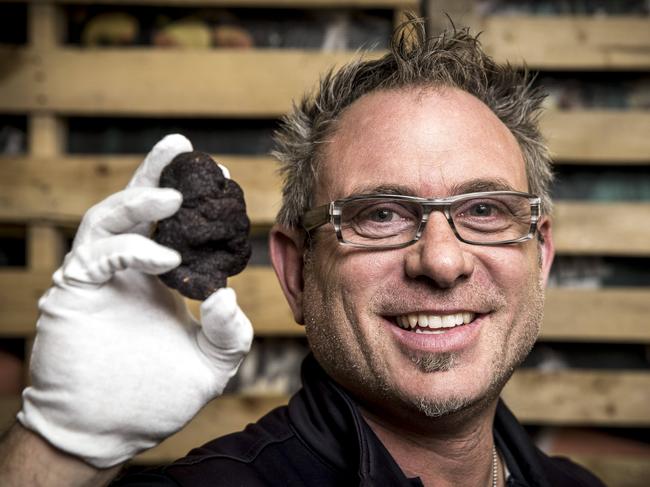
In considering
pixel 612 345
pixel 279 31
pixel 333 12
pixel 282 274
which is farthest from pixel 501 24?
pixel 282 274

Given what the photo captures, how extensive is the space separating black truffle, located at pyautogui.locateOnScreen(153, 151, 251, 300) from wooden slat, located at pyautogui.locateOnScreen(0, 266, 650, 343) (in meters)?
1.42

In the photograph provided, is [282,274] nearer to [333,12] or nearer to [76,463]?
[76,463]

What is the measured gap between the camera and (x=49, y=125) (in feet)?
8.73

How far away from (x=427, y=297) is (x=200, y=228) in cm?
48

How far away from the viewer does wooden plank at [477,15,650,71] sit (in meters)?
2.66

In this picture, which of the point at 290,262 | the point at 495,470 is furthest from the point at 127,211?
the point at 495,470

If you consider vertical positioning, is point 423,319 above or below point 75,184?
above

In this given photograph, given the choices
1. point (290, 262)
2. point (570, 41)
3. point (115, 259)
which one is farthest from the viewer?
point (570, 41)

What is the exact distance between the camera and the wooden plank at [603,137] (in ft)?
8.79

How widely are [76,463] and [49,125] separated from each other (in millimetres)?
1790

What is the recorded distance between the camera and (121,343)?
1146mm

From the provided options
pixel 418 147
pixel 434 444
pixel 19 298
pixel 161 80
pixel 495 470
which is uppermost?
pixel 418 147

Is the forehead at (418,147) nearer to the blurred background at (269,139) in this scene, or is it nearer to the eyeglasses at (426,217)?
the eyeglasses at (426,217)

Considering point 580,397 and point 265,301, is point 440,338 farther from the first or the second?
point 580,397
